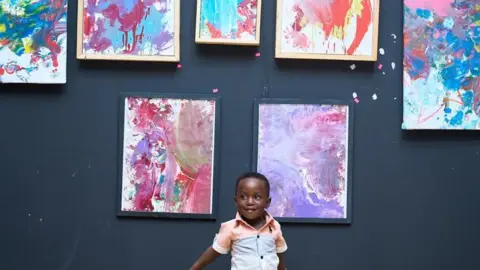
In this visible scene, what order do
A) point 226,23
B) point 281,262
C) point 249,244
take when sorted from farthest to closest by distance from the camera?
point 226,23 < point 281,262 < point 249,244

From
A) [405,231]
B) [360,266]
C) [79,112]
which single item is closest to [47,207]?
[79,112]

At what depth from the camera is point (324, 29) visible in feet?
8.21

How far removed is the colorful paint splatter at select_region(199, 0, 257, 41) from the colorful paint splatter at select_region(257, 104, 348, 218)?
306 millimetres

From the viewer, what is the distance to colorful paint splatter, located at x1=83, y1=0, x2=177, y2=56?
8.21 feet

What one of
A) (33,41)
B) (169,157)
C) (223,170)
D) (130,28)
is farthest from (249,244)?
(33,41)

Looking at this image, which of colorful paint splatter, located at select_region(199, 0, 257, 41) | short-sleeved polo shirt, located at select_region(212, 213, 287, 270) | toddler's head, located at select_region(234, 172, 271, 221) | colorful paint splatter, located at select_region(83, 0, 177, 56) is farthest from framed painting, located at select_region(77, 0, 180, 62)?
short-sleeved polo shirt, located at select_region(212, 213, 287, 270)

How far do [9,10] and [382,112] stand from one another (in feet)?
5.15

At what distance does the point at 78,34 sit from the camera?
8.21ft

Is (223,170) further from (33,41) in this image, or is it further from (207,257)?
(33,41)

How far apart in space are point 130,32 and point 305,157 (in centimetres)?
87

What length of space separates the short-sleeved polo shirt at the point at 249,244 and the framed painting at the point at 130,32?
2.46ft

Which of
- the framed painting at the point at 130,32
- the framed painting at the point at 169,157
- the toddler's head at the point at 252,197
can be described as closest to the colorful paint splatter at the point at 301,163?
the framed painting at the point at 169,157

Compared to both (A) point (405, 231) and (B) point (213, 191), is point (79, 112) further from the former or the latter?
(A) point (405, 231)

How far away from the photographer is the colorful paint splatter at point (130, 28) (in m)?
2.50
